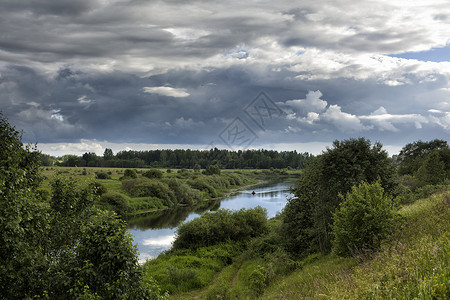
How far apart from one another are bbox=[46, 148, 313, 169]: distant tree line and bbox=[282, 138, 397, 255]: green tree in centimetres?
10489

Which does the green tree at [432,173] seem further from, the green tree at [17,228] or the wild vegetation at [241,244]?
the green tree at [17,228]

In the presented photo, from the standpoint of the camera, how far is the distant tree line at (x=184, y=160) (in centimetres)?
14938

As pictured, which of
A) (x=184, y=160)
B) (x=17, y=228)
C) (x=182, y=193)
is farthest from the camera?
(x=184, y=160)

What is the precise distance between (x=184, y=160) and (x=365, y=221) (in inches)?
5548

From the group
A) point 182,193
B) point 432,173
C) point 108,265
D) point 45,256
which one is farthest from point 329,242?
point 182,193

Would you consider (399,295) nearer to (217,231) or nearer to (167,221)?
(217,231)

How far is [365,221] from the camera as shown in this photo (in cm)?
1508

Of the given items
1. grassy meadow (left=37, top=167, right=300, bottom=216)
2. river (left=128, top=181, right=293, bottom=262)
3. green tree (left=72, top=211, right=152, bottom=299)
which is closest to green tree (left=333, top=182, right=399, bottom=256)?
green tree (left=72, top=211, right=152, bottom=299)

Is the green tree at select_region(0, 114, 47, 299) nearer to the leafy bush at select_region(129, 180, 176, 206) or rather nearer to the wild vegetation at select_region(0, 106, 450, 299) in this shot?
the wild vegetation at select_region(0, 106, 450, 299)

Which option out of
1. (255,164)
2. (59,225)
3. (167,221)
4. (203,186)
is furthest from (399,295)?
(255,164)

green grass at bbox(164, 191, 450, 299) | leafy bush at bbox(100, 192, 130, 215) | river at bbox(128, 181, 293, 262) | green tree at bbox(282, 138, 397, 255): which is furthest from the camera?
leafy bush at bbox(100, 192, 130, 215)

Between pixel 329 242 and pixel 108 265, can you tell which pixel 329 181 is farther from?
pixel 108 265

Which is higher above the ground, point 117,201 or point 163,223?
point 117,201

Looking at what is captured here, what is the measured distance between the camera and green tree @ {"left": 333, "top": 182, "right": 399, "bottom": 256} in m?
14.8
